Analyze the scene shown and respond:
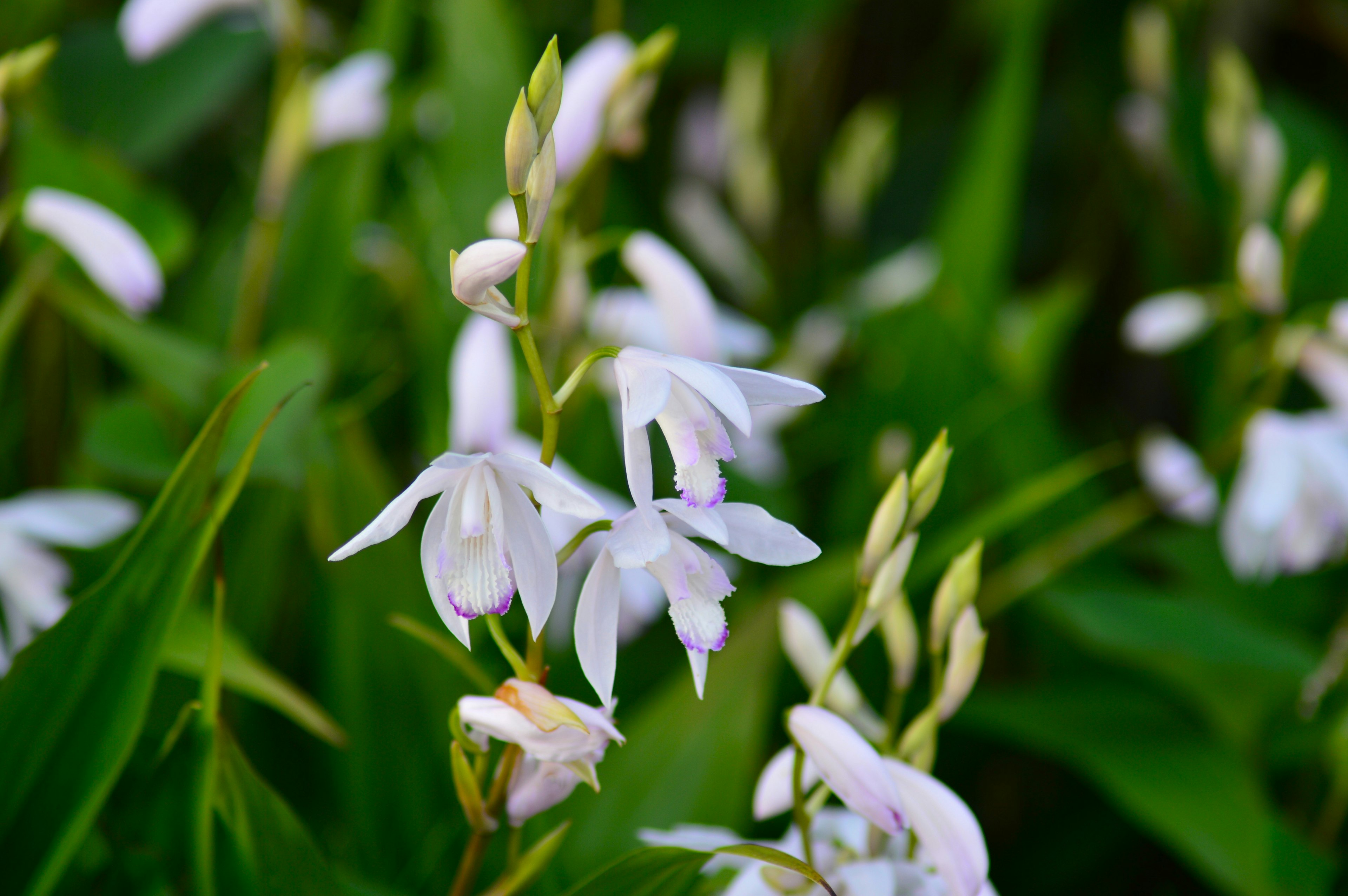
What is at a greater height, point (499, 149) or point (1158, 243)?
point (499, 149)

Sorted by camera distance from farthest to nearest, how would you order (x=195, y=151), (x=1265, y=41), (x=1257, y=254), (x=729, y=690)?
(x=195, y=151)
(x=1265, y=41)
(x=1257, y=254)
(x=729, y=690)

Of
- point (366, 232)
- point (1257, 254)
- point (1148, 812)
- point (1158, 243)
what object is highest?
point (366, 232)

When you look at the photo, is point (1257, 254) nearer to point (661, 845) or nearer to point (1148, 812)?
point (1148, 812)

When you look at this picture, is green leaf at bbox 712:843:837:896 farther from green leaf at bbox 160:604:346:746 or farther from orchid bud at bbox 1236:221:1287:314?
orchid bud at bbox 1236:221:1287:314

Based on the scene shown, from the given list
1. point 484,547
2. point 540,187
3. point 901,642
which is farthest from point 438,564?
point 901,642

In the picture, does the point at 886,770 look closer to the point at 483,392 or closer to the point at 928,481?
the point at 928,481

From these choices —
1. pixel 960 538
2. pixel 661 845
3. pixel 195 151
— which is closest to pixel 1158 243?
pixel 960 538

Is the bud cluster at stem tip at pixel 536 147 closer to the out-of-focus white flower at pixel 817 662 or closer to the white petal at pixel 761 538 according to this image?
the white petal at pixel 761 538
